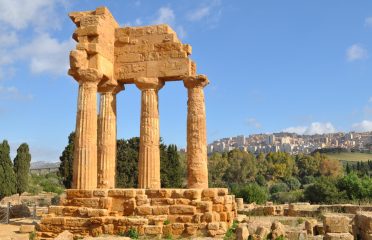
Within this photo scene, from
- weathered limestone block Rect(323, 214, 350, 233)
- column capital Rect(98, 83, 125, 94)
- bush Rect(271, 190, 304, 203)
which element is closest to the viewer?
weathered limestone block Rect(323, 214, 350, 233)

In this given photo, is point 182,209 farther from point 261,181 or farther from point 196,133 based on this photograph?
point 261,181

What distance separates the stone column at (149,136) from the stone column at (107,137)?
1586 millimetres

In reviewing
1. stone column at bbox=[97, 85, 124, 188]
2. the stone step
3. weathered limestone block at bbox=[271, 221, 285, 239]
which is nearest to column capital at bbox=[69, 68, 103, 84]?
stone column at bbox=[97, 85, 124, 188]

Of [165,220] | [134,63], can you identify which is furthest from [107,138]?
[165,220]

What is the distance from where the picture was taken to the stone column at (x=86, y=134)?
1764cm

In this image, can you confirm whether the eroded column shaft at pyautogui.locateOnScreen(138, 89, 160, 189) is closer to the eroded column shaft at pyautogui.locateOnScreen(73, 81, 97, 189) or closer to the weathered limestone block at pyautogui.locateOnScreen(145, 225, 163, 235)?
the eroded column shaft at pyautogui.locateOnScreen(73, 81, 97, 189)

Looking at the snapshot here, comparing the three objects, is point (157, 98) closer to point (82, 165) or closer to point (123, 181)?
point (82, 165)

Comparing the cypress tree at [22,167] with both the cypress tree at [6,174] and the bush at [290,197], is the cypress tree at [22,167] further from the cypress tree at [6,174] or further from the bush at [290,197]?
the bush at [290,197]

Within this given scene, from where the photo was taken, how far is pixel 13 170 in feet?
149

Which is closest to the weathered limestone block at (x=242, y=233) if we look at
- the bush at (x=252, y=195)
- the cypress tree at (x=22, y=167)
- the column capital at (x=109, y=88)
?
the column capital at (x=109, y=88)

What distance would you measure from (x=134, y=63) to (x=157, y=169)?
527cm

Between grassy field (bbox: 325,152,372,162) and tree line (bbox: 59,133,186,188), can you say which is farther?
grassy field (bbox: 325,152,372,162)

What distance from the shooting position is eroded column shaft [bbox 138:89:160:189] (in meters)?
18.6

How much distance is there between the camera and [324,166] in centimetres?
9650
